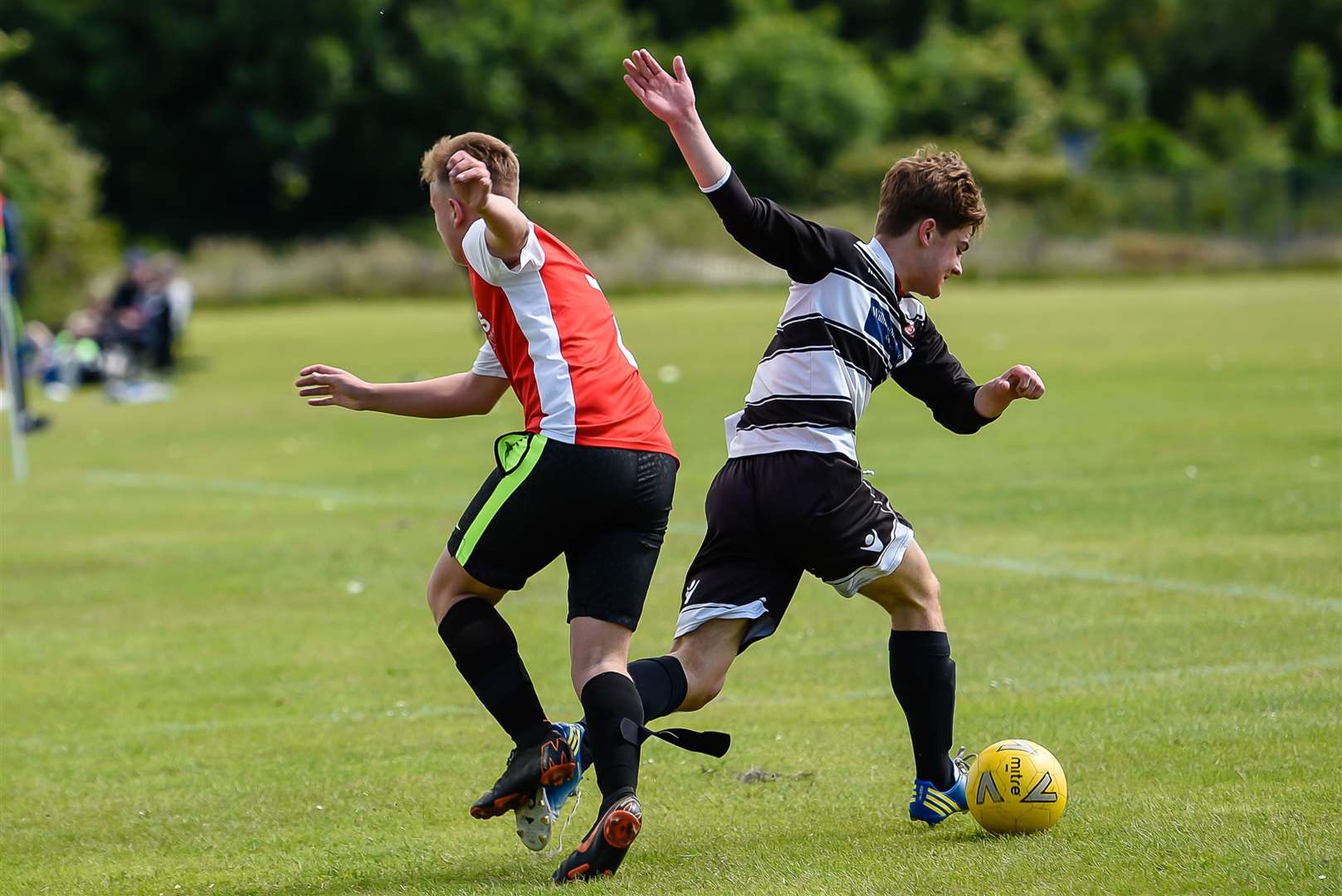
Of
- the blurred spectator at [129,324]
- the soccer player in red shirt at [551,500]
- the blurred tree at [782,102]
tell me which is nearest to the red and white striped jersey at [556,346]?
the soccer player in red shirt at [551,500]

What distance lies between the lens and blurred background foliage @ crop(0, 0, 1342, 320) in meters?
58.7

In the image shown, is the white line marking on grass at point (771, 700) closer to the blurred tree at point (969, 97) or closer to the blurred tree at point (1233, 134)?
the blurred tree at point (969, 97)

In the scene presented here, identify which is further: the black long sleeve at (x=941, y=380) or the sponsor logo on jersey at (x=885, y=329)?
the black long sleeve at (x=941, y=380)

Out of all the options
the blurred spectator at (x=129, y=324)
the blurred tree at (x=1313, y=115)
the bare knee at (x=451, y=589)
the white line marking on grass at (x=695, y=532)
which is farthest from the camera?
the blurred tree at (x=1313, y=115)

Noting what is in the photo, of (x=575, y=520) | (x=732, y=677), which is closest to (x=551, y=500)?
(x=575, y=520)

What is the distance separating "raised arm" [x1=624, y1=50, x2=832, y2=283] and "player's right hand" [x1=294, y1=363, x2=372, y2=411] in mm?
1163

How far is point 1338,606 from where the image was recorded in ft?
26.0

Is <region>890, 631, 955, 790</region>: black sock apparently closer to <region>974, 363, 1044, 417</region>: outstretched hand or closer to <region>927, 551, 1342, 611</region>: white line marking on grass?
<region>974, 363, 1044, 417</region>: outstretched hand

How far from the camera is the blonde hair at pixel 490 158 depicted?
492cm

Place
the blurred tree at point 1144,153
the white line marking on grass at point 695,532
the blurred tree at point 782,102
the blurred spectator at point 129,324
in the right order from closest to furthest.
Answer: the white line marking on grass at point 695,532
the blurred spectator at point 129,324
the blurred tree at point 782,102
the blurred tree at point 1144,153

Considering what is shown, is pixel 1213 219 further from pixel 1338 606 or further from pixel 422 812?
pixel 422 812

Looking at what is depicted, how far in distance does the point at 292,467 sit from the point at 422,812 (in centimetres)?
1012

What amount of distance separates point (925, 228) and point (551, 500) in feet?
4.39

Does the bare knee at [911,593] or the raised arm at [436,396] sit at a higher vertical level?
the raised arm at [436,396]
